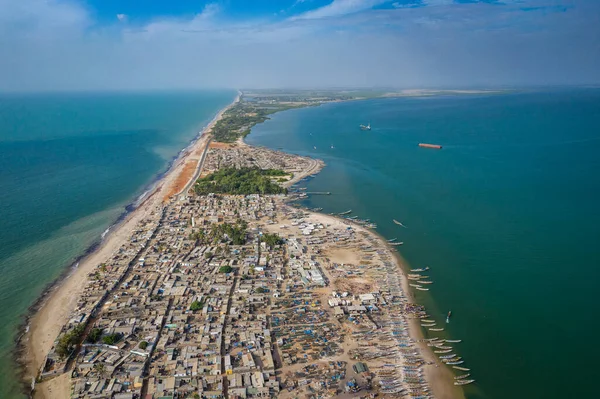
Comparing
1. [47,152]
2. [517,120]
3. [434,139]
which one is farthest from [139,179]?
[517,120]

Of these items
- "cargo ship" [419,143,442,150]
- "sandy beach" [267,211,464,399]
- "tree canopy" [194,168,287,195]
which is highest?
"cargo ship" [419,143,442,150]

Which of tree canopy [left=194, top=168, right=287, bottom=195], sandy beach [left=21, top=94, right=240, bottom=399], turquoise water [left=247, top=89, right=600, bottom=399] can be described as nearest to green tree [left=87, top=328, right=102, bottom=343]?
sandy beach [left=21, top=94, right=240, bottom=399]

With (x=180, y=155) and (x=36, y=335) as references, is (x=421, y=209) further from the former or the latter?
(x=180, y=155)

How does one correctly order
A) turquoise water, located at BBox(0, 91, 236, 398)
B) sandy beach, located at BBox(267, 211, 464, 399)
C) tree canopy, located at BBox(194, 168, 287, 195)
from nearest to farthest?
sandy beach, located at BBox(267, 211, 464, 399), turquoise water, located at BBox(0, 91, 236, 398), tree canopy, located at BBox(194, 168, 287, 195)

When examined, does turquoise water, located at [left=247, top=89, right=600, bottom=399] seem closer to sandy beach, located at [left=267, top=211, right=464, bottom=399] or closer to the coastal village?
sandy beach, located at [left=267, top=211, right=464, bottom=399]

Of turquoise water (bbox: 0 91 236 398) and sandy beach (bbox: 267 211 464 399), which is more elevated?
turquoise water (bbox: 0 91 236 398)
